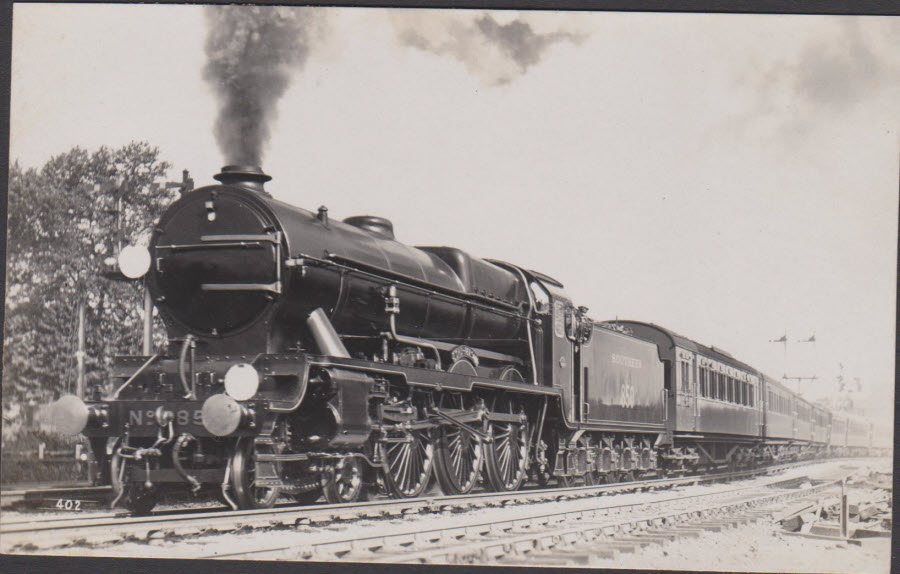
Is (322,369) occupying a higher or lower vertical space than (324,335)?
lower

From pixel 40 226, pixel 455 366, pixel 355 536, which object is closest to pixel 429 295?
pixel 455 366

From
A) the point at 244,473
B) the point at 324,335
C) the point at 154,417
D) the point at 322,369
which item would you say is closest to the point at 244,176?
the point at 324,335

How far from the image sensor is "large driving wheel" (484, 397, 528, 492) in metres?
13.4

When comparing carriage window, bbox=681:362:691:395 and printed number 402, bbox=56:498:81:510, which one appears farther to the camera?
carriage window, bbox=681:362:691:395

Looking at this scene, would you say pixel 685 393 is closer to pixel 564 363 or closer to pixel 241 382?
pixel 564 363

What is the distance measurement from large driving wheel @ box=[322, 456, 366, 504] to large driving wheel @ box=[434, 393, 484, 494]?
63.5 inches

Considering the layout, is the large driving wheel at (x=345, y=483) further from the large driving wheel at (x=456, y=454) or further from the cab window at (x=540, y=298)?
the cab window at (x=540, y=298)

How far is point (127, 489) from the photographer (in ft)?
31.9

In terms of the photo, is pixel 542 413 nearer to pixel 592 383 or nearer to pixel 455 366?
pixel 592 383

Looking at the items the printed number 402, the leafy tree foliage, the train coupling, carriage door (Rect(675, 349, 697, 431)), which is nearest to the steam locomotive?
the train coupling

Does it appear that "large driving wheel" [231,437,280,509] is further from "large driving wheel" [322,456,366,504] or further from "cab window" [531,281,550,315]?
"cab window" [531,281,550,315]

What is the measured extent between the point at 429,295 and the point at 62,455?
350 inches

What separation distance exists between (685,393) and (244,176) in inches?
518

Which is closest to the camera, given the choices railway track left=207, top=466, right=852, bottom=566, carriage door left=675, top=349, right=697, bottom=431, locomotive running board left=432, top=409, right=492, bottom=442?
railway track left=207, top=466, right=852, bottom=566
